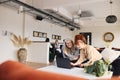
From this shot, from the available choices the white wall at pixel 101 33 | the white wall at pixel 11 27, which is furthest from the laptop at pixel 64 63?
the white wall at pixel 101 33

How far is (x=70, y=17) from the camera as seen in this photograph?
9.96 meters

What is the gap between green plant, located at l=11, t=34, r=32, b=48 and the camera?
672 cm

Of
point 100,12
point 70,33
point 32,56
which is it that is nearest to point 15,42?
point 32,56

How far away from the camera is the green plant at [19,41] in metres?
6.72

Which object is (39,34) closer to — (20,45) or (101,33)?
(20,45)

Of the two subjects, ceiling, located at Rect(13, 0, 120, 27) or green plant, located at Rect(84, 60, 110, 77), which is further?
ceiling, located at Rect(13, 0, 120, 27)

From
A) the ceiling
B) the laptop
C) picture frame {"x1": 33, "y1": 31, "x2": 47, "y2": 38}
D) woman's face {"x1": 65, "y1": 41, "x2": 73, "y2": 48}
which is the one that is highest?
the ceiling

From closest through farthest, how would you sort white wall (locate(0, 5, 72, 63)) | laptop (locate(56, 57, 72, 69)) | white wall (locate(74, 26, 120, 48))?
laptop (locate(56, 57, 72, 69)) → white wall (locate(0, 5, 72, 63)) → white wall (locate(74, 26, 120, 48))

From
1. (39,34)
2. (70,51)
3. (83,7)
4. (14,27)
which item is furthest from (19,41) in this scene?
(83,7)

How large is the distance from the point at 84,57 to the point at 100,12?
7342 millimetres

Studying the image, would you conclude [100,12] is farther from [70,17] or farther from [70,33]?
[70,33]

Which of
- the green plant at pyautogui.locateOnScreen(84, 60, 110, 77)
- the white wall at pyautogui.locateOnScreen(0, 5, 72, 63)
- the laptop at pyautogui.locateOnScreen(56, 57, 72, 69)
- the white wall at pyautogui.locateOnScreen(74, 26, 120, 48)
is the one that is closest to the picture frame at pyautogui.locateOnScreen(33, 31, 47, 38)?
the white wall at pyautogui.locateOnScreen(0, 5, 72, 63)

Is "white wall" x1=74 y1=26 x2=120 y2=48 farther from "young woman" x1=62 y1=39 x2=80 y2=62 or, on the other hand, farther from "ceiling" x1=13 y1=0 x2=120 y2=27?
"young woman" x1=62 y1=39 x2=80 y2=62

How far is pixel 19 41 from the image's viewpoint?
6.96 m
